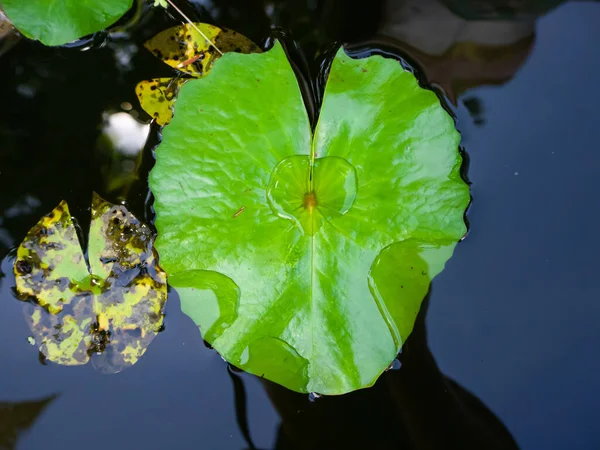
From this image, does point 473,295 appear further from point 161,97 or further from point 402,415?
point 161,97

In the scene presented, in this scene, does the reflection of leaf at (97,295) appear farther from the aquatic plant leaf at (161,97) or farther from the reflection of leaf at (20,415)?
the aquatic plant leaf at (161,97)

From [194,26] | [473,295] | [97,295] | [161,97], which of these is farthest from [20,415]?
[473,295]

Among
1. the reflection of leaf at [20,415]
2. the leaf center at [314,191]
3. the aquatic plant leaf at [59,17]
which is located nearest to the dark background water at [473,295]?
the reflection of leaf at [20,415]

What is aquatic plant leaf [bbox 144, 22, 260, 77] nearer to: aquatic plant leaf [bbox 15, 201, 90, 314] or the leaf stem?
the leaf stem

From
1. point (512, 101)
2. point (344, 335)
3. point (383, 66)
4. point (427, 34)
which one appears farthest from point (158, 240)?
point (512, 101)

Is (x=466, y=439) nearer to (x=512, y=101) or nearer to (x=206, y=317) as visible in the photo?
(x=206, y=317)
